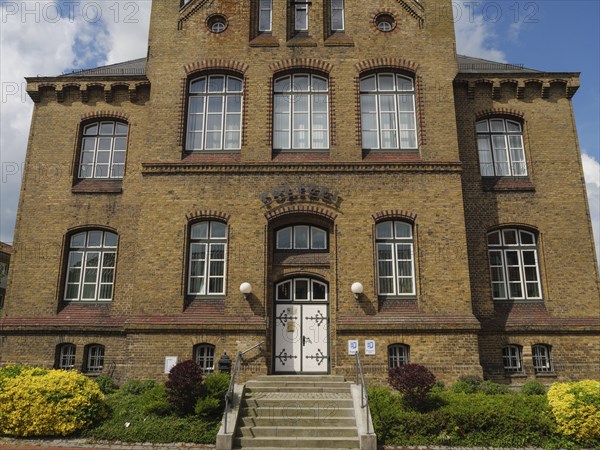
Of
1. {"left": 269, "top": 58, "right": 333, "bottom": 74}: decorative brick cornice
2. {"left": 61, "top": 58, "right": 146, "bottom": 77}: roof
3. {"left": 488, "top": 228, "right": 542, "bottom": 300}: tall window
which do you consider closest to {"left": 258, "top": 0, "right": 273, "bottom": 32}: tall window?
{"left": 269, "top": 58, "right": 333, "bottom": 74}: decorative brick cornice

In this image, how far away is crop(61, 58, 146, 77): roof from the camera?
17955 mm

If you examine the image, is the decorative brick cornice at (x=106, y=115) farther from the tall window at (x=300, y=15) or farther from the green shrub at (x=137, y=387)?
the green shrub at (x=137, y=387)

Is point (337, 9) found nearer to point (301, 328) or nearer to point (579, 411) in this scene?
point (301, 328)

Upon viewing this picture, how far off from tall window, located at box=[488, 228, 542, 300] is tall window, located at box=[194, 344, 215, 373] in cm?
857

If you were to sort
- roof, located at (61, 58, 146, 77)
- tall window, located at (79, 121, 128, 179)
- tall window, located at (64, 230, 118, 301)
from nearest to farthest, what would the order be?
1. tall window, located at (64, 230, 118, 301)
2. tall window, located at (79, 121, 128, 179)
3. roof, located at (61, 58, 146, 77)

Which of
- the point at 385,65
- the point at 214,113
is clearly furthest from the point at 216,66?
the point at 385,65

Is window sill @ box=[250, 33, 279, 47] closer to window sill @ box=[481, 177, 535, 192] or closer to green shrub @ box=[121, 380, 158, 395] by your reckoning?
window sill @ box=[481, 177, 535, 192]

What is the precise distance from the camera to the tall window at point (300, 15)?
1702cm

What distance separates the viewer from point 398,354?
13930mm

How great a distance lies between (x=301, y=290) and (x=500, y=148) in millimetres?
8245

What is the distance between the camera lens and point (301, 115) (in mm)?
16078

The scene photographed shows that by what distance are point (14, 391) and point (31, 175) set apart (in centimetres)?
818

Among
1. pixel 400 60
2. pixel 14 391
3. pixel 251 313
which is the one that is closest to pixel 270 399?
pixel 251 313

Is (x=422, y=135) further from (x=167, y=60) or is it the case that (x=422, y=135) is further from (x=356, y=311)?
(x=167, y=60)
